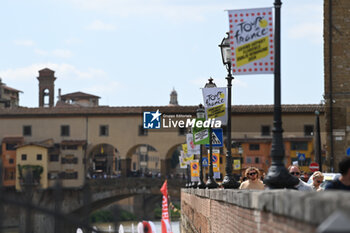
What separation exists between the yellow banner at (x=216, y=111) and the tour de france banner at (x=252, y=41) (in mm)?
10261

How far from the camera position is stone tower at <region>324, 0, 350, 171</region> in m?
37.2

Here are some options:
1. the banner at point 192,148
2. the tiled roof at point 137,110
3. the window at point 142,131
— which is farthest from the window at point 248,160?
the banner at point 192,148

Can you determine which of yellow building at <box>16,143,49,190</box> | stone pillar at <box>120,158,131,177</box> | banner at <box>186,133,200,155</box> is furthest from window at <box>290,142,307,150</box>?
banner at <box>186,133,200,155</box>

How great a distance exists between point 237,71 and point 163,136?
73.0 metres

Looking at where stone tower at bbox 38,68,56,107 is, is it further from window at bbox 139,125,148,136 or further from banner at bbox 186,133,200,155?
banner at bbox 186,133,200,155

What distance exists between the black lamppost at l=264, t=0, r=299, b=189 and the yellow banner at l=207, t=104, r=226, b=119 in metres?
10.6

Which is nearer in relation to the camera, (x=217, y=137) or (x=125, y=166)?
(x=217, y=137)

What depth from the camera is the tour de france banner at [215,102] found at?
2089 cm

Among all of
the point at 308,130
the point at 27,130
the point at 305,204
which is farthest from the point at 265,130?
the point at 305,204

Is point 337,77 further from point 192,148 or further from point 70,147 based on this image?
point 70,147

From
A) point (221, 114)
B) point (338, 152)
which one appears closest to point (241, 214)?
point (221, 114)

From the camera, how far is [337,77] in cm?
3747

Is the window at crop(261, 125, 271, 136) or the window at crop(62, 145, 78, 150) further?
the window at crop(62, 145, 78, 150)

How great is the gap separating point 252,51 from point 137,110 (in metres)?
74.3
